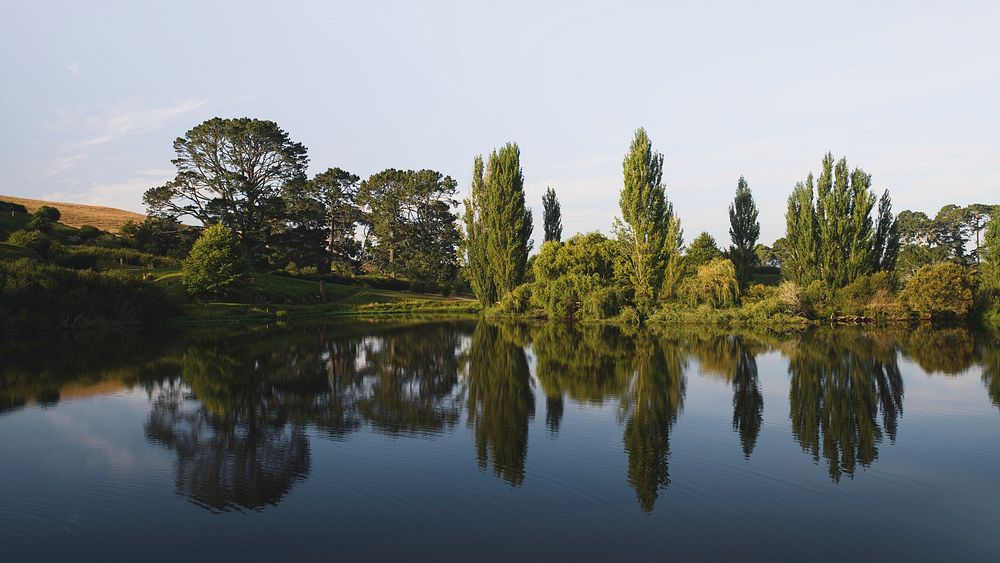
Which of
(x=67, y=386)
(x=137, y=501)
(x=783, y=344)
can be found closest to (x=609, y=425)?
(x=137, y=501)

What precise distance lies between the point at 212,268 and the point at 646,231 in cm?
3427

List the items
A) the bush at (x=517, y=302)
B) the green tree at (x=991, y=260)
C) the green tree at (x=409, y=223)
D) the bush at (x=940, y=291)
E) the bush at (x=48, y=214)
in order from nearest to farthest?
the bush at (x=940, y=291) < the green tree at (x=991, y=260) < the bush at (x=517, y=302) < the bush at (x=48, y=214) < the green tree at (x=409, y=223)

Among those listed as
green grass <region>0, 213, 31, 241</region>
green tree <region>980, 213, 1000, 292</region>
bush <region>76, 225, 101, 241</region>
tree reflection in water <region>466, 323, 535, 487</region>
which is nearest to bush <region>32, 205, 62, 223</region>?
green grass <region>0, 213, 31, 241</region>

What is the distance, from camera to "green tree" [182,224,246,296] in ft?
163

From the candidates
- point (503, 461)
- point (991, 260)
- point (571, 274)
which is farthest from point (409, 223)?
point (503, 461)

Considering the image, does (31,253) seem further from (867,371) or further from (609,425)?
(867,371)

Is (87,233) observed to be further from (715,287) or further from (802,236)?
(802,236)

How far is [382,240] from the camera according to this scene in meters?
83.9

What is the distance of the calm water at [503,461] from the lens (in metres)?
8.13

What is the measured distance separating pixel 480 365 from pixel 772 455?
1411 cm

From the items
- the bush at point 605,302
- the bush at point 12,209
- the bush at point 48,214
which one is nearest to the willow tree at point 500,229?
the bush at point 605,302

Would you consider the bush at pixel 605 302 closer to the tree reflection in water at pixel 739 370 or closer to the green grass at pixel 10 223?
the tree reflection in water at pixel 739 370

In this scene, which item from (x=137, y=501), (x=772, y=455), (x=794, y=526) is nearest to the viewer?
(x=794, y=526)

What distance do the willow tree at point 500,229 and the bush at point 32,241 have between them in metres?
35.4
